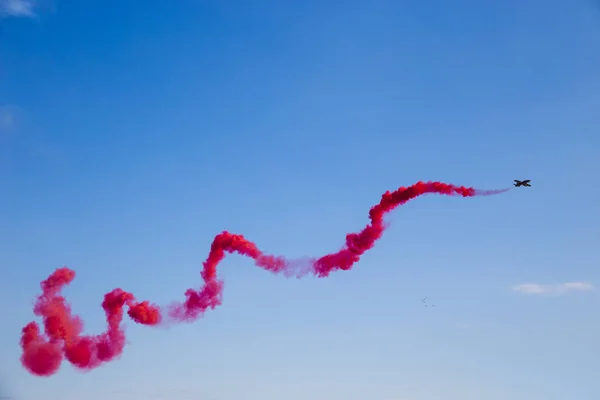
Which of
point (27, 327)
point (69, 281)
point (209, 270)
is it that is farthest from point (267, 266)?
point (27, 327)

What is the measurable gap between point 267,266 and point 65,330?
127 feet

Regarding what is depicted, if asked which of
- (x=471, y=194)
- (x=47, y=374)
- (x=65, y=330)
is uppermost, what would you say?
(x=471, y=194)

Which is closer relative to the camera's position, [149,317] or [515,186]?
[515,186]

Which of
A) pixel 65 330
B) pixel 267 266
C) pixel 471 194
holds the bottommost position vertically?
pixel 65 330

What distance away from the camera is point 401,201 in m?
104

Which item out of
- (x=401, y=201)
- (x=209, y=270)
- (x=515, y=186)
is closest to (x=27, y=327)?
(x=209, y=270)

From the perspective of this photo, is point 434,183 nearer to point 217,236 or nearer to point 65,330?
point 217,236

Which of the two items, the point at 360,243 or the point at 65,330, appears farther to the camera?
the point at 65,330

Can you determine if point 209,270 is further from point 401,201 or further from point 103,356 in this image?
point 401,201

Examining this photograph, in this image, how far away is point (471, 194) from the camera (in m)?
103

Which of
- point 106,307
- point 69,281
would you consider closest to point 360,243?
point 106,307

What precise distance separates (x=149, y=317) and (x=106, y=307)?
27.5 ft

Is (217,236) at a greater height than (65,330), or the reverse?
(217,236)

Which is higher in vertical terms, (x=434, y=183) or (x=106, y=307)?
(x=434, y=183)
